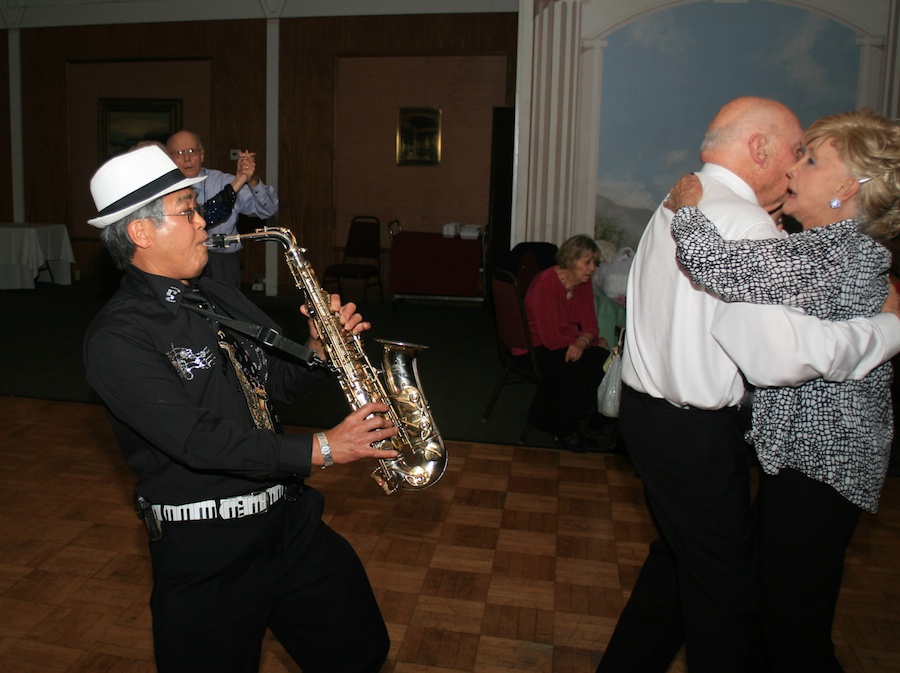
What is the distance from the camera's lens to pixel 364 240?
9.80 metres

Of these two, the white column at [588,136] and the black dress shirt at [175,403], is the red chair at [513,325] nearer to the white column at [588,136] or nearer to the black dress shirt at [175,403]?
the black dress shirt at [175,403]

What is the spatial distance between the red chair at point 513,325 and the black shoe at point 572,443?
0.22 m

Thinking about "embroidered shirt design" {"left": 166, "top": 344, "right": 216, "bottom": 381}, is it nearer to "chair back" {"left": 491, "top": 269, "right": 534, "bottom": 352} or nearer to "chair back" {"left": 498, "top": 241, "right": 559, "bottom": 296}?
"chair back" {"left": 491, "top": 269, "right": 534, "bottom": 352}

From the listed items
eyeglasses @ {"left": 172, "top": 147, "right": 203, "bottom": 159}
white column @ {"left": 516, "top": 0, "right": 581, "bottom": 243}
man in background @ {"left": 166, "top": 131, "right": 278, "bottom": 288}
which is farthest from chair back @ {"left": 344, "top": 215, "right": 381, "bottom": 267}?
eyeglasses @ {"left": 172, "top": 147, "right": 203, "bottom": 159}

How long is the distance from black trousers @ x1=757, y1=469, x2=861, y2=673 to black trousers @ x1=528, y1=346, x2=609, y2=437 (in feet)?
8.80

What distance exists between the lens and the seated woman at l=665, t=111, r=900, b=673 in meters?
1.58

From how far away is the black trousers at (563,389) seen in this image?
4492 millimetres

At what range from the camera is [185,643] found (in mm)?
1679

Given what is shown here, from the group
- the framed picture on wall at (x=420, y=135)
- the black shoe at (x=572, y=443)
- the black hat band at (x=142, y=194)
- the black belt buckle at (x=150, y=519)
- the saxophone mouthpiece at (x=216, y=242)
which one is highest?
the framed picture on wall at (x=420, y=135)

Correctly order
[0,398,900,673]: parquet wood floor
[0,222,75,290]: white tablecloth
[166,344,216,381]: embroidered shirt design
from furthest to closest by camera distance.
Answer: [0,222,75,290]: white tablecloth → [0,398,900,673]: parquet wood floor → [166,344,216,381]: embroidered shirt design

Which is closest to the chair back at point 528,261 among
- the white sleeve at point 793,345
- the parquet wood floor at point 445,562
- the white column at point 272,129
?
the parquet wood floor at point 445,562

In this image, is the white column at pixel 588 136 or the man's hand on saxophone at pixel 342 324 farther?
the white column at pixel 588 136

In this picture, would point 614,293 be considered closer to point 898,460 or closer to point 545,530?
point 898,460

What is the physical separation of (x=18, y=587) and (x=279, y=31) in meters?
8.45
